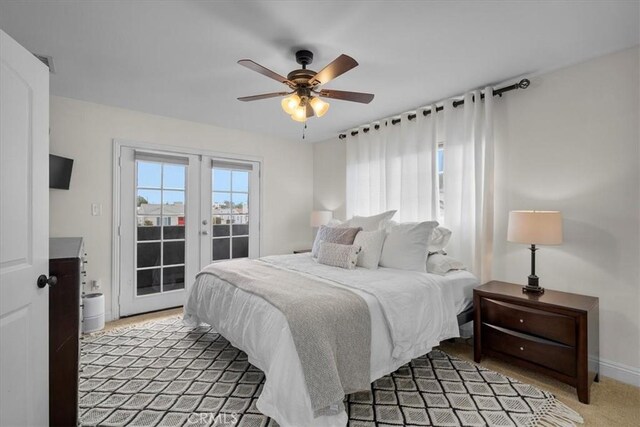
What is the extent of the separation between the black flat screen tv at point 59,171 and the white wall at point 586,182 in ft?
14.2

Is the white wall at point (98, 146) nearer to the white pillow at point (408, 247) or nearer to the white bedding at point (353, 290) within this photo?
the white bedding at point (353, 290)

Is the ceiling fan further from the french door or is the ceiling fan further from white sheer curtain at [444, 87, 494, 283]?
the french door

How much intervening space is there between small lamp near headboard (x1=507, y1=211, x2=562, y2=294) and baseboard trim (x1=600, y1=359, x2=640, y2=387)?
70 centimetres

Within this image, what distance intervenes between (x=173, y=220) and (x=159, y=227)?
0.18 metres

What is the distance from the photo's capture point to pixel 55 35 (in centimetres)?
209

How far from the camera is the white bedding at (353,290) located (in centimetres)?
163

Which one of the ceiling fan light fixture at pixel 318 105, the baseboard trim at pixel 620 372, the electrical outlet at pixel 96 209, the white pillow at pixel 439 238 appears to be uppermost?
the ceiling fan light fixture at pixel 318 105

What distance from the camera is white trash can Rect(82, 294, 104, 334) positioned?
3141mm

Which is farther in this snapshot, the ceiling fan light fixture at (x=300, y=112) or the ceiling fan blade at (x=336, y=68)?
the ceiling fan light fixture at (x=300, y=112)

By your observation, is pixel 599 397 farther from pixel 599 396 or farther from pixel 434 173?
pixel 434 173

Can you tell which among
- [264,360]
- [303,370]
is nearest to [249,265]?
[264,360]

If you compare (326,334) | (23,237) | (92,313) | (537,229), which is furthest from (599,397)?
(92,313)

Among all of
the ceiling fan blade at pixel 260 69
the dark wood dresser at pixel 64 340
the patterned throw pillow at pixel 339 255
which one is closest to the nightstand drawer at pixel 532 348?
the patterned throw pillow at pixel 339 255

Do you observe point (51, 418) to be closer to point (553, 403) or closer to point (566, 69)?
point (553, 403)
